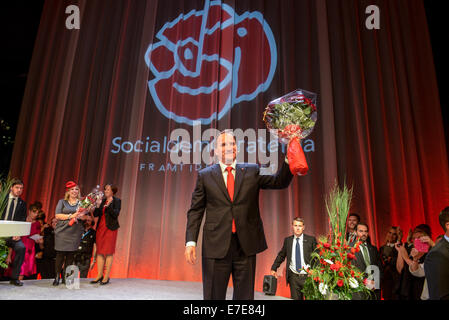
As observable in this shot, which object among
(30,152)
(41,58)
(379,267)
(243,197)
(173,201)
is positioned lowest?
(379,267)

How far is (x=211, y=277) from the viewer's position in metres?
1.72

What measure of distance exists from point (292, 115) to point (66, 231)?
3.30 m

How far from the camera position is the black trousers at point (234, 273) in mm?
1716

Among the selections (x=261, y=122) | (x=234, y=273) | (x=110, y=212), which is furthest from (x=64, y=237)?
(x=261, y=122)

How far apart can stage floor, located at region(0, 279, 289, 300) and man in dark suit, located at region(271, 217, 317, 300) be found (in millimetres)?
300

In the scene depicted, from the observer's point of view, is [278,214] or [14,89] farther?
[14,89]

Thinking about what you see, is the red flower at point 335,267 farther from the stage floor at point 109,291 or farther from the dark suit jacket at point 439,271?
the stage floor at point 109,291

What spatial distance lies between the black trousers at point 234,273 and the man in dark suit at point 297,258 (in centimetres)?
202

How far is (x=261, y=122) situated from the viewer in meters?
5.42

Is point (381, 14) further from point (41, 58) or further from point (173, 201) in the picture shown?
point (41, 58)

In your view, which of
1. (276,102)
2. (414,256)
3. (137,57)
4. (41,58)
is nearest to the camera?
(276,102)

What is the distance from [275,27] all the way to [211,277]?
507cm

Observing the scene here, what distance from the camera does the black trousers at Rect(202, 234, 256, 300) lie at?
172 cm
